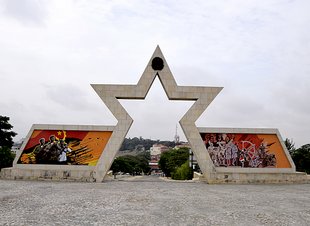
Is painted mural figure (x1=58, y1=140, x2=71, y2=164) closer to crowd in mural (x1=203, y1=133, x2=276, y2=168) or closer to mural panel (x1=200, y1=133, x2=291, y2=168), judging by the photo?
mural panel (x1=200, y1=133, x2=291, y2=168)

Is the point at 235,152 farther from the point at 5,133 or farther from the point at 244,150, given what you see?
the point at 5,133

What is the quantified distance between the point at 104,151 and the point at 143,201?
736cm

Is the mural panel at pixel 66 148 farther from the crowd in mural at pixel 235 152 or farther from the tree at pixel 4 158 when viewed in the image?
the tree at pixel 4 158

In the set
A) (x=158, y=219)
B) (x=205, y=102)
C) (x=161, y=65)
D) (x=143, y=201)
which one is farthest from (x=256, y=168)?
(x=158, y=219)

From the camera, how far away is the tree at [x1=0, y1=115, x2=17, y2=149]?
116ft

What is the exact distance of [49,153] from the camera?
1739cm

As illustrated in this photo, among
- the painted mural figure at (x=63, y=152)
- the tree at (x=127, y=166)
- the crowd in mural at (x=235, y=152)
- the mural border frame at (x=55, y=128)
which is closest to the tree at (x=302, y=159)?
the crowd in mural at (x=235, y=152)

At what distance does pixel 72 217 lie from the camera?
300 inches

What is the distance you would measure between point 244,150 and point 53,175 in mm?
11118

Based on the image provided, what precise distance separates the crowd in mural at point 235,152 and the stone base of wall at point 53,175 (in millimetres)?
7111

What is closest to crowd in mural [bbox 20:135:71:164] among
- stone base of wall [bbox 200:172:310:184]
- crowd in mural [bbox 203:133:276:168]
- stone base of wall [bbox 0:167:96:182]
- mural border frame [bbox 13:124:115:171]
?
mural border frame [bbox 13:124:115:171]

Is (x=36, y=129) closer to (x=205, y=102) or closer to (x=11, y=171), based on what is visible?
(x=11, y=171)

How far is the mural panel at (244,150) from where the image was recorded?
57.1 ft

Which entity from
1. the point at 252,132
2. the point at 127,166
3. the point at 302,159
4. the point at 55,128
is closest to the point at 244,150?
the point at 252,132
